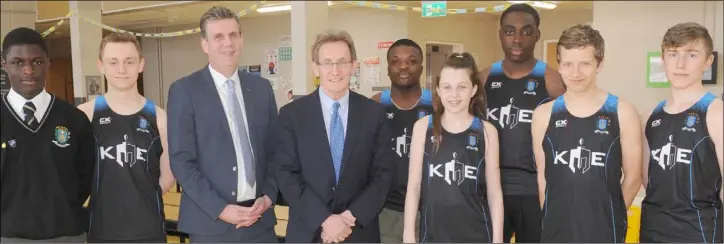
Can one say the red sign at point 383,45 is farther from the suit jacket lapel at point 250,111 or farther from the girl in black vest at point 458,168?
the suit jacket lapel at point 250,111

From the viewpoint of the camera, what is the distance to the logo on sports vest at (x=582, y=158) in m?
2.16

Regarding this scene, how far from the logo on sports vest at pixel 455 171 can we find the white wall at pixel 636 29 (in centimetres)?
337

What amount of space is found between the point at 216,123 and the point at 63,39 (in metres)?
1.42

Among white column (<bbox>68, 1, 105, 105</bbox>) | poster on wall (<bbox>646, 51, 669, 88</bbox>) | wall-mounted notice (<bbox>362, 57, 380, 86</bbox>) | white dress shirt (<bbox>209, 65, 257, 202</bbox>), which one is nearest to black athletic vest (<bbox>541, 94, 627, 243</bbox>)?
wall-mounted notice (<bbox>362, 57, 380, 86</bbox>)

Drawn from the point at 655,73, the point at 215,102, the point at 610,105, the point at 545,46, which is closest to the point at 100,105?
the point at 215,102

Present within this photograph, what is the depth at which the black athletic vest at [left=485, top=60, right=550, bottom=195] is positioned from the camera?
238cm

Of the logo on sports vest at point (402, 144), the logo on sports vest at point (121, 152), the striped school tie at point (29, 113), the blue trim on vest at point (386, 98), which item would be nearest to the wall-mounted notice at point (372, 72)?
the blue trim on vest at point (386, 98)

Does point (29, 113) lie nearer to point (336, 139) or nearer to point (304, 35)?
point (336, 139)

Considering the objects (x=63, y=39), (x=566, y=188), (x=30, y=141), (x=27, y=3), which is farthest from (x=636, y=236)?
(x=27, y=3)

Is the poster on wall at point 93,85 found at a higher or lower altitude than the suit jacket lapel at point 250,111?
higher

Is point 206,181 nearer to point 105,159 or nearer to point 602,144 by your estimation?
point 105,159

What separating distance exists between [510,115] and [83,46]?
2.72 m

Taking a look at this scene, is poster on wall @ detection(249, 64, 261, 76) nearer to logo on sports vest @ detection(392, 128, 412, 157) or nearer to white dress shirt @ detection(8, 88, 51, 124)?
logo on sports vest @ detection(392, 128, 412, 157)

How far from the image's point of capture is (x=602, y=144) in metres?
2.15
